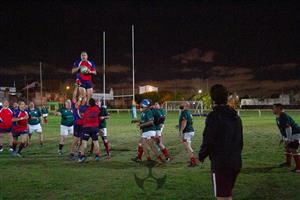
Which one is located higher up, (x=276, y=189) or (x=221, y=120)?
(x=221, y=120)

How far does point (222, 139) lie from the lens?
5277 mm

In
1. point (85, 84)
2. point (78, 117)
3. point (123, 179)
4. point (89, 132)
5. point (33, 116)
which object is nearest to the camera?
point (123, 179)

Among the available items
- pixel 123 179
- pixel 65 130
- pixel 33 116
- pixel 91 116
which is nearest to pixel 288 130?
pixel 123 179

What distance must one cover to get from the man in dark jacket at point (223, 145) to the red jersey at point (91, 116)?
8676mm

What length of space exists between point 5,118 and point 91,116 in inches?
203

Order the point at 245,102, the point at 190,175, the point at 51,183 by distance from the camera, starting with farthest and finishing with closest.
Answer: the point at 245,102
the point at 190,175
the point at 51,183

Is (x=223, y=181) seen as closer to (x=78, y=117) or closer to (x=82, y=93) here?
(x=82, y=93)

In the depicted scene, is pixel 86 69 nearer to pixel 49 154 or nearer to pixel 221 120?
pixel 49 154

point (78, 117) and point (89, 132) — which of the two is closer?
point (89, 132)

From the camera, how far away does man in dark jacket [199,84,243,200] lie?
207 inches

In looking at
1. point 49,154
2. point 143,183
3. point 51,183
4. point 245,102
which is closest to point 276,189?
point 143,183

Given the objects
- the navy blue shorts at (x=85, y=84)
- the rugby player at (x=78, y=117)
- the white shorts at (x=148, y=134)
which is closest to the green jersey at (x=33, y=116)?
the rugby player at (x=78, y=117)

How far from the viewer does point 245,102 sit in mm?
90750

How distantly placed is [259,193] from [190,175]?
8.20ft
